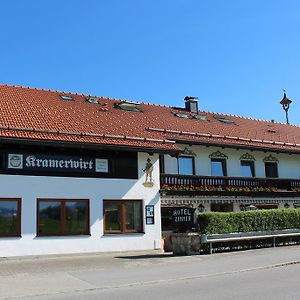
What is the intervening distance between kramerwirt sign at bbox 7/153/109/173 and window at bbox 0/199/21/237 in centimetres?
139

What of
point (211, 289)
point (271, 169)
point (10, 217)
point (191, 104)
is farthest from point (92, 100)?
point (211, 289)

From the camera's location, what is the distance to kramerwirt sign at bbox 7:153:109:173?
750 inches

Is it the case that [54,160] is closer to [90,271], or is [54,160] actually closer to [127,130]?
[127,130]

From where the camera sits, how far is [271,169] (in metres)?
29.9

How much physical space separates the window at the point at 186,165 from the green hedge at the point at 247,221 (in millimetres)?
5583

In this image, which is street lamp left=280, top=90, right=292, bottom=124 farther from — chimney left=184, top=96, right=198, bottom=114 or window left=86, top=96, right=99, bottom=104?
window left=86, top=96, right=99, bottom=104

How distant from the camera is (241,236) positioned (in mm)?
20266

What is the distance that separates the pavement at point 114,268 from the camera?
11.7m

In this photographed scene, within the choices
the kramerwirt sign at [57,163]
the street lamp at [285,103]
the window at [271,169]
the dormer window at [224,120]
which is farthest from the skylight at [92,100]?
the street lamp at [285,103]

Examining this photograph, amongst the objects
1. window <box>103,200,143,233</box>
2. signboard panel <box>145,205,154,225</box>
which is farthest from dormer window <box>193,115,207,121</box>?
window <box>103,200,143,233</box>

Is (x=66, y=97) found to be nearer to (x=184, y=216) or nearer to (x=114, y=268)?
(x=184, y=216)

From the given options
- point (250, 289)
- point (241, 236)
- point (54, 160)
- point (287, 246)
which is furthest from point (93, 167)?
point (250, 289)

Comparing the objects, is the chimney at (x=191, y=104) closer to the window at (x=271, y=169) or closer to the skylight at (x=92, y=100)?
the window at (x=271, y=169)

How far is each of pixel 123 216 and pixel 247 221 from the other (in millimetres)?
5339
